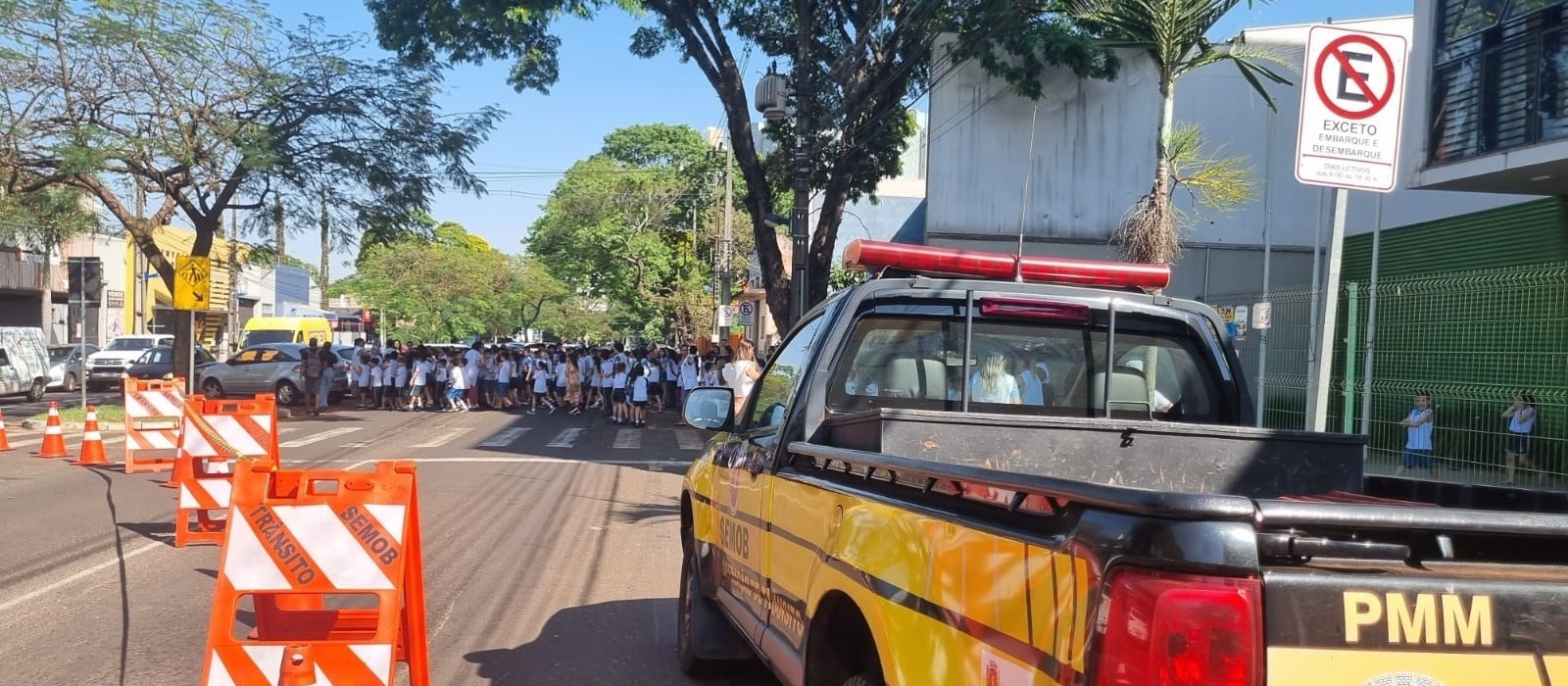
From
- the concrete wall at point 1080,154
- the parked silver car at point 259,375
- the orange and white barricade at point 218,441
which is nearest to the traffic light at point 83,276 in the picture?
the parked silver car at point 259,375

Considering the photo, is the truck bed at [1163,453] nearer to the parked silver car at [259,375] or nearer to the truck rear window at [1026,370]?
the truck rear window at [1026,370]

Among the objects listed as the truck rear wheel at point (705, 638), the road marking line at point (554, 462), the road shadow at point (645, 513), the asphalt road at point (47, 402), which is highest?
the truck rear wheel at point (705, 638)

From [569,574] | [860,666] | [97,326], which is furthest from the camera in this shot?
[97,326]

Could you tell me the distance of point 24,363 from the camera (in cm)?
2883

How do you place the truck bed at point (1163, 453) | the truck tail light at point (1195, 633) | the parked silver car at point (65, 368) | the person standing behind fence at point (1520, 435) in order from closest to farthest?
the truck tail light at point (1195, 633), the truck bed at point (1163, 453), the person standing behind fence at point (1520, 435), the parked silver car at point (65, 368)

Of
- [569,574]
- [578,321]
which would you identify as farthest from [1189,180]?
[578,321]

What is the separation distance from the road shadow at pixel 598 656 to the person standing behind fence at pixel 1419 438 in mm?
5315

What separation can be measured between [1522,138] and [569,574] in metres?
10.3

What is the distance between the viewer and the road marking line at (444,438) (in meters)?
18.8

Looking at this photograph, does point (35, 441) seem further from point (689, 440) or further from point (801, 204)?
point (801, 204)

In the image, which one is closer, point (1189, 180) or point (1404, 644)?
point (1404, 644)

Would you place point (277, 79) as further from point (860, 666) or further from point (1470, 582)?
point (1470, 582)

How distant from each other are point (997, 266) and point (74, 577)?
22.2ft

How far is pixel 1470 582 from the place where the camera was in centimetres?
203
